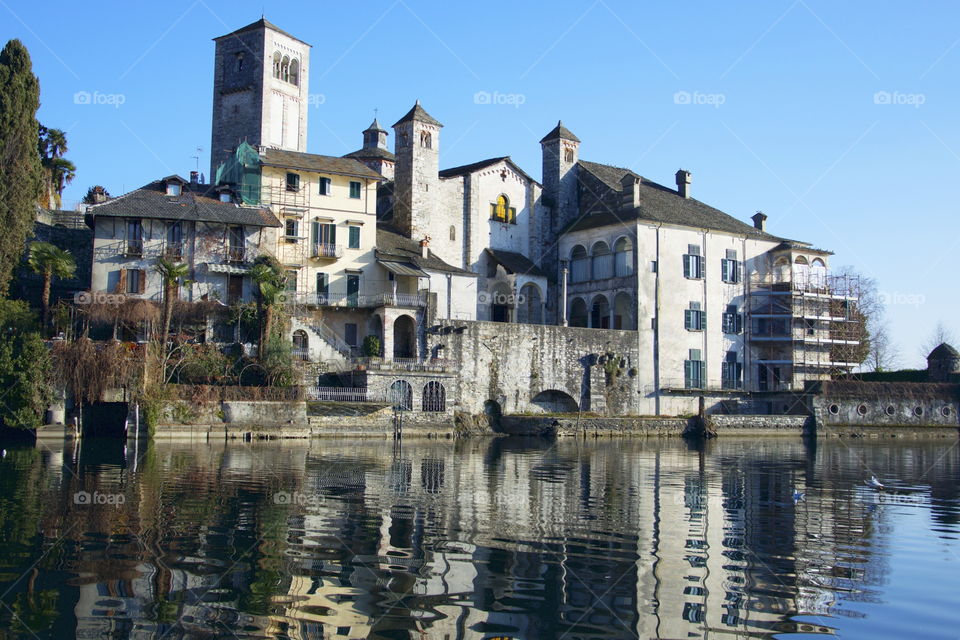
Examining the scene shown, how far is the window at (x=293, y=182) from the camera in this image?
51.2 metres

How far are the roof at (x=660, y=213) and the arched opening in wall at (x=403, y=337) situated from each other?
15.4 meters

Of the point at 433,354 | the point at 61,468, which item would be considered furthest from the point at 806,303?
the point at 61,468

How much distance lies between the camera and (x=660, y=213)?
197 feet

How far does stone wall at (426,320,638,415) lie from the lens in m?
51.0

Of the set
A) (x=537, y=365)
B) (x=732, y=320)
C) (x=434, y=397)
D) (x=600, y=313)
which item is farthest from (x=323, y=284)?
(x=732, y=320)

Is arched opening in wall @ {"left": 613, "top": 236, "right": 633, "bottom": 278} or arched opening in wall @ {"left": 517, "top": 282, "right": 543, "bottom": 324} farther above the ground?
arched opening in wall @ {"left": 613, "top": 236, "right": 633, "bottom": 278}

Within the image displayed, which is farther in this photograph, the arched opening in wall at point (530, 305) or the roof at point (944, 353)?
the roof at point (944, 353)

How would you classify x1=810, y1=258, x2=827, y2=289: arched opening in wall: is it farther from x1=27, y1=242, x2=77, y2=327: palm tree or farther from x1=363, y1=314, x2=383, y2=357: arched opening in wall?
x1=27, y1=242, x2=77, y2=327: palm tree

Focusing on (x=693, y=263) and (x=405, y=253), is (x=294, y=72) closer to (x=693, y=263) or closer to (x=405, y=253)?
(x=405, y=253)

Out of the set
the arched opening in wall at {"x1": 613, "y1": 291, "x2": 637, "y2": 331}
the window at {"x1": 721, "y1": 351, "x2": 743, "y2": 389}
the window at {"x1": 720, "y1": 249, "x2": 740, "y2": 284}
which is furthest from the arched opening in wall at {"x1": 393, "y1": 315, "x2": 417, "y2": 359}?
the window at {"x1": 720, "y1": 249, "x2": 740, "y2": 284}

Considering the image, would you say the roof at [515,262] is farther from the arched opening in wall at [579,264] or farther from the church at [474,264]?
the arched opening in wall at [579,264]

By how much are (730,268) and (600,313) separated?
911 cm

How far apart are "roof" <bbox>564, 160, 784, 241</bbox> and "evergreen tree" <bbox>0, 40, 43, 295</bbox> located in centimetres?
3323

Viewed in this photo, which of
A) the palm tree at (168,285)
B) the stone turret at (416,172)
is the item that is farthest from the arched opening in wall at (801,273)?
the palm tree at (168,285)
